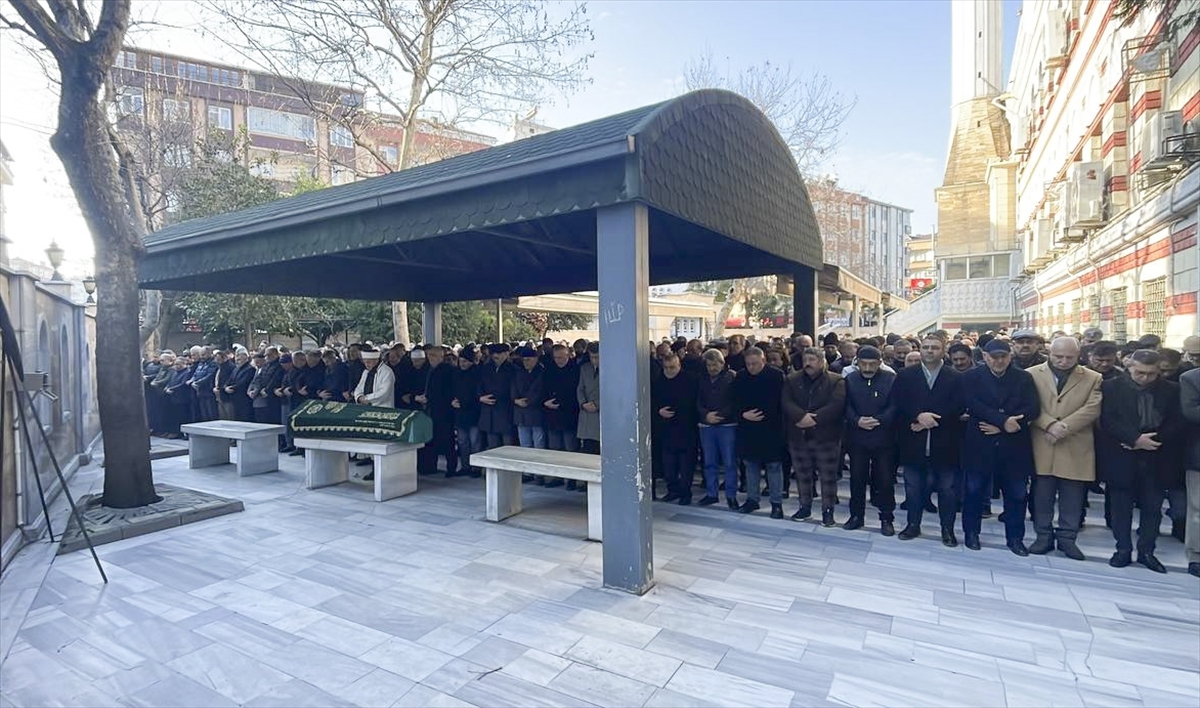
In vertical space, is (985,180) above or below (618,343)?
above

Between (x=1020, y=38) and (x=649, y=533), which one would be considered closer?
(x=649, y=533)

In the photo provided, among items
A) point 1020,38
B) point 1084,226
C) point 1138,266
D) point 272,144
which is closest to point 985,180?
point 1020,38

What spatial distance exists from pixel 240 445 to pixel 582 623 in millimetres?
6557

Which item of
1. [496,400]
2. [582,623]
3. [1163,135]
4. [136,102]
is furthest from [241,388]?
[1163,135]

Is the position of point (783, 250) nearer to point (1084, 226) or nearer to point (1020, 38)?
point (1084, 226)

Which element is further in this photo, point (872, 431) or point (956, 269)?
point (956, 269)

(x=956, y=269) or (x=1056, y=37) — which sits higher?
(x=1056, y=37)

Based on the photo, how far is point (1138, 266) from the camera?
11641mm

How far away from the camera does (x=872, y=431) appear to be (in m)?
5.53

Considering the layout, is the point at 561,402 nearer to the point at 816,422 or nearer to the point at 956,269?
the point at 816,422

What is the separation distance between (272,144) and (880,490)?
149 feet

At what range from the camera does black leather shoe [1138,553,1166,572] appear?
15.4 feet

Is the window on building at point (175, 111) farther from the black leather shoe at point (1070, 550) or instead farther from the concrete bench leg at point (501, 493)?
the black leather shoe at point (1070, 550)

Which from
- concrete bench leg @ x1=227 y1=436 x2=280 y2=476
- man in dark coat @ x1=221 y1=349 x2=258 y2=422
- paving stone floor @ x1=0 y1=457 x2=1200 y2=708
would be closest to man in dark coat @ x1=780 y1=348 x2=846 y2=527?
paving stone floor @ x1=0 y1=457 x2=1200 y2=708
